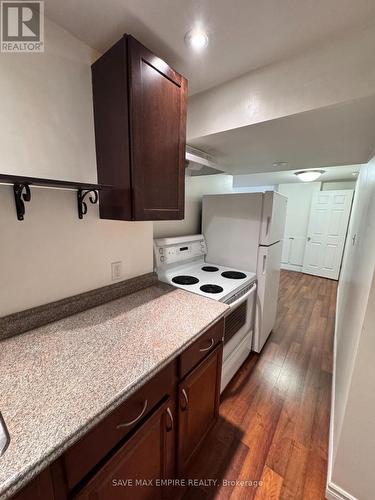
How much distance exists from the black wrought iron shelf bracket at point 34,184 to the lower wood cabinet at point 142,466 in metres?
0.94

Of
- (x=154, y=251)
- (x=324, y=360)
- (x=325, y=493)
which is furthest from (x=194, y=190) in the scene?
(x=325, y=493)

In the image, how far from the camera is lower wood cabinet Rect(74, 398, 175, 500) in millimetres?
632

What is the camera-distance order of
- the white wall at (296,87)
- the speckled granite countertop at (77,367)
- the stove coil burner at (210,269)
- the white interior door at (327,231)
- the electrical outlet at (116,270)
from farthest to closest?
1. the white interior door at (327,231)
2. the stove coil burner at (210,269)
3. the electrical outlet at (116,270)
4. the white wall at (296,87)
5. the speckled granite countertop at (77,367)

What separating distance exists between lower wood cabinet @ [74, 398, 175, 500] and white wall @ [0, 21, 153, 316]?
0.71 metres

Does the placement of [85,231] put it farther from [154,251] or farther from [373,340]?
[373,340]

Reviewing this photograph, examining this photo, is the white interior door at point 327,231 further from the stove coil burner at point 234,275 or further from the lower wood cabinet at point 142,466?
the lower wood cabinet at point 142,466

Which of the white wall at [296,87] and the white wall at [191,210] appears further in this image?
the white wall at [191,210]

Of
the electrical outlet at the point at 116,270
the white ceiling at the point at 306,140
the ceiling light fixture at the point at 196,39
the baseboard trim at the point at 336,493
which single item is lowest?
the baseboard trim at the point at 336,493

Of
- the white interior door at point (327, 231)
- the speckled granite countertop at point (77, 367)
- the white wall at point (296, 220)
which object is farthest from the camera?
the white wall at point (296, 220)

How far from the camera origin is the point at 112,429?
2.08 ft

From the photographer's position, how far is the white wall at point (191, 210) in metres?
2.04

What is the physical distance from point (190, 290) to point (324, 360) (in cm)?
179

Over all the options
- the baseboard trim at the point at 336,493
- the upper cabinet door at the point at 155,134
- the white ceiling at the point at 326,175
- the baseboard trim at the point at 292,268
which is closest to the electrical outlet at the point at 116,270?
the upper cabinet door at the point at 155,134

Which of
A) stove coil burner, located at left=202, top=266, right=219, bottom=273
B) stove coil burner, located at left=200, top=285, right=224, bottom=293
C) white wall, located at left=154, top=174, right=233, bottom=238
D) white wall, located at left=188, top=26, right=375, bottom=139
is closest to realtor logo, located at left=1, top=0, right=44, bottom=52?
white wall, located at left=188, top=26, right=375, bottom=139
